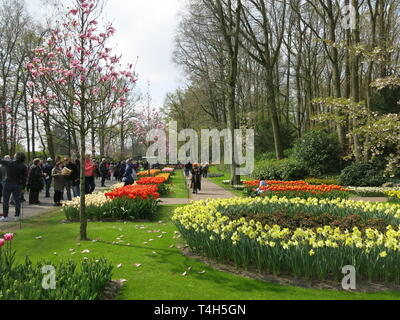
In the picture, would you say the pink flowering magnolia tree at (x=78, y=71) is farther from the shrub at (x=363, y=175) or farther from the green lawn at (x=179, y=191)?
the shrub at (x=363, y=175)

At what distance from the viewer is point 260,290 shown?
4.57 meters

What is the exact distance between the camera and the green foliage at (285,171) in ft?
67.5

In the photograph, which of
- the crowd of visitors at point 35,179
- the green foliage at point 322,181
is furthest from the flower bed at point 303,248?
the green foliage at point 322,181

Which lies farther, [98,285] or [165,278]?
[165,278]

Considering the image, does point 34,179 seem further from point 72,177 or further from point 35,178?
point 72,177

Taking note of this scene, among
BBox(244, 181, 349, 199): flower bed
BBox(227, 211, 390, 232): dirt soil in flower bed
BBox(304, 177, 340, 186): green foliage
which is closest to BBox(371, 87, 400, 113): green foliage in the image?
BBox(304, 177, 340, 186): green foliage

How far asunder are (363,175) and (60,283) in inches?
715

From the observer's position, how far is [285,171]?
67.6 feet

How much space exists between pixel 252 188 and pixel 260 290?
10.6 meters

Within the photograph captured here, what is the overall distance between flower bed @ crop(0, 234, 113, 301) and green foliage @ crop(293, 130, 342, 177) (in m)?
18.9

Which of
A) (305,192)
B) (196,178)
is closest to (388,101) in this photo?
(196,178)
